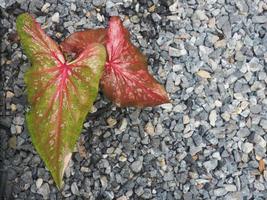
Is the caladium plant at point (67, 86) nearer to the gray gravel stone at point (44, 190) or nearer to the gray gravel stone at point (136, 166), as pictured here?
the gray gravel stone at point (136, 166)

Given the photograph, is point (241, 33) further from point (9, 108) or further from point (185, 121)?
point (9, 108)

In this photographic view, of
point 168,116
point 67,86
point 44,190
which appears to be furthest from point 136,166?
point 67,86

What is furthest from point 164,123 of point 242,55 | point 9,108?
point 9,108

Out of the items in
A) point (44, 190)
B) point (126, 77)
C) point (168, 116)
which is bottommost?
point (44, 190)

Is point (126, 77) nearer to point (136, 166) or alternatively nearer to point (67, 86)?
point (67, 86)

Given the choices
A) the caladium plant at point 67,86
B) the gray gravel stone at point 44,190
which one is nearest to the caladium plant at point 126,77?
the caladium plant at point 67,86
